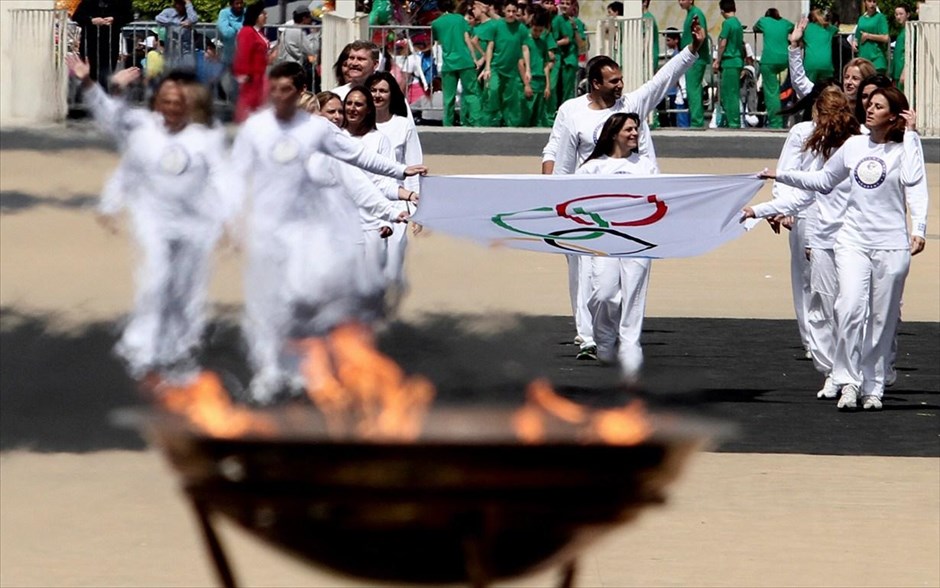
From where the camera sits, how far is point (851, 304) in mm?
9164

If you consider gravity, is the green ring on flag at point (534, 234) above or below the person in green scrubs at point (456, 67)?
below

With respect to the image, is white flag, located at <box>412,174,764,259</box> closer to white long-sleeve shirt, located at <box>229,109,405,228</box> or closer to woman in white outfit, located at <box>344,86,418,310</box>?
woman in white outfit, located at <box>344,86,418,310</box>

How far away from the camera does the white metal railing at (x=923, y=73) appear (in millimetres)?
→ 20359

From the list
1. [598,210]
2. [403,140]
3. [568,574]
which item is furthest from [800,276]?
[568,574]

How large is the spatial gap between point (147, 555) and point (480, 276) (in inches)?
280

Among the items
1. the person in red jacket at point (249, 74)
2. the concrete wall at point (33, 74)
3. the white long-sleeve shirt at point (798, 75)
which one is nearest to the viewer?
the person in red jacket at point (249, 74)

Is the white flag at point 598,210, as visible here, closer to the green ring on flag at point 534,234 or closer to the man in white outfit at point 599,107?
the green ring on flag at point 534,234

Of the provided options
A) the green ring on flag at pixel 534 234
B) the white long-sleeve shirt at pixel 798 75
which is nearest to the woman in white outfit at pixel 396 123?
the green ring on flag at pixel 534 234

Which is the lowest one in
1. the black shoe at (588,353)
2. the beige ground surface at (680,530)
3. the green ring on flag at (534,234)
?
the beige ground surface at (680,530)

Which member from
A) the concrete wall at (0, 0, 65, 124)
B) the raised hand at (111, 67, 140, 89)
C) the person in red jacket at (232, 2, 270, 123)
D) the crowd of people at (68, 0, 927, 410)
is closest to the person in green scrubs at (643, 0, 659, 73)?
the crowd of people at (68, 0, 927, 410)

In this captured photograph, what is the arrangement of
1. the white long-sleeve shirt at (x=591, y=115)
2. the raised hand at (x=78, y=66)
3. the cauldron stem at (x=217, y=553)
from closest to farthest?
the cauldron stem at (x=217, y=553) → the raised hand at (x=78, y=66) → the white long-sleeve shirt at (x=591, y=115)

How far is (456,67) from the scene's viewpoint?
63.5 ft

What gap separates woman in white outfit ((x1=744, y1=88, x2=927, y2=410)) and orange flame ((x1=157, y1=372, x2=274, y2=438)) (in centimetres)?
619

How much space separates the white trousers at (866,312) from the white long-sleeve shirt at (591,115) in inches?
60.0
